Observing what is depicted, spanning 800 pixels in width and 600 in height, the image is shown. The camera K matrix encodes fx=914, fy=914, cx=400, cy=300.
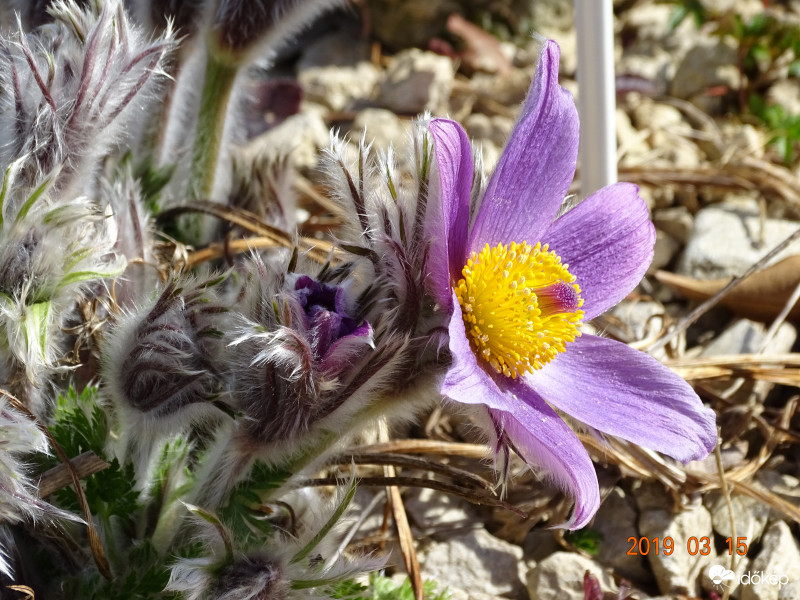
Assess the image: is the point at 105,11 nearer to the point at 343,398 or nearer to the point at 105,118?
the point at 105,118

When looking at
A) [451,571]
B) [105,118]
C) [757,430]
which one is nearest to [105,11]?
[105,118]

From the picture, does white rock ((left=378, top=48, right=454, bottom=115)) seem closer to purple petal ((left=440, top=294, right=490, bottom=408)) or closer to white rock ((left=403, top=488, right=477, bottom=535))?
white rock ((left=403, top=488, right=477, bottom=535))

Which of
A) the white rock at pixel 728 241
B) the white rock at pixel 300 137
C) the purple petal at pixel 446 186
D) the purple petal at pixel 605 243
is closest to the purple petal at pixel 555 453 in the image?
the purple petal at pixel 446 186

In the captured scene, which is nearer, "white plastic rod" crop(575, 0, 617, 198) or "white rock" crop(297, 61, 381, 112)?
"white plastic rod" crop(575, 0, 617, 198)

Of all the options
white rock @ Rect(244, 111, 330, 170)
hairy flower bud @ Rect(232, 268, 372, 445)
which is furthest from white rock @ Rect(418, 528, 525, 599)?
white rock @ Rect(244, 111, 330, 170)

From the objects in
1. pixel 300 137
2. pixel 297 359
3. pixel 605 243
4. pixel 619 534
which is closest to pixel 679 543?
pixel 619 534

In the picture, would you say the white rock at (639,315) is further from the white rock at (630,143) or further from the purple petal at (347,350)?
the purple petal at (347,350)

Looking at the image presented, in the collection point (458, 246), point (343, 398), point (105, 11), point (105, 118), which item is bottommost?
point (343, 398)
